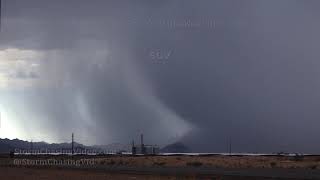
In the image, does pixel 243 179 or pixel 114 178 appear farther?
pixel 114 178

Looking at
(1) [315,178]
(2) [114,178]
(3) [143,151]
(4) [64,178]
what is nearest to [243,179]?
(1) [315,178]

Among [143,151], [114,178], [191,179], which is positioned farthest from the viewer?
[143,151]

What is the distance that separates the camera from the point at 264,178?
153 feet

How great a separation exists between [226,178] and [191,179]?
12.9ft

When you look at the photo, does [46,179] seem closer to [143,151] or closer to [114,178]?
[114,178]

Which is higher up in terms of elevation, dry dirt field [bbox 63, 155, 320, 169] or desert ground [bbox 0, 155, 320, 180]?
desert ground [bbox 0, 155, 320, 180]

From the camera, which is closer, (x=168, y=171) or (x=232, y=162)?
(x=168, y=171)

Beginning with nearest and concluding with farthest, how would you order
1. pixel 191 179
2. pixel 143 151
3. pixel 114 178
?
pixel 191 179, pixel 114 178, pixel 143 151

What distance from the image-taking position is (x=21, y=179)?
167 ft

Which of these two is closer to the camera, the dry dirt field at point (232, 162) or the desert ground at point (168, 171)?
the desert ground at point (168, 171)

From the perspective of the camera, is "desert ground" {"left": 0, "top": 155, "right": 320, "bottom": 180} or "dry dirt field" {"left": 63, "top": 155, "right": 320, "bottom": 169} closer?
"desert ground" {"left": 0, "top": 155, "right": 320, "bottom": 180}

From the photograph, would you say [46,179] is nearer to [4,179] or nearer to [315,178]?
[4,179]

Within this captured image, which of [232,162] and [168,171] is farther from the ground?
[168,171]

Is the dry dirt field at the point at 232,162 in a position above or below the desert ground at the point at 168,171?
below
